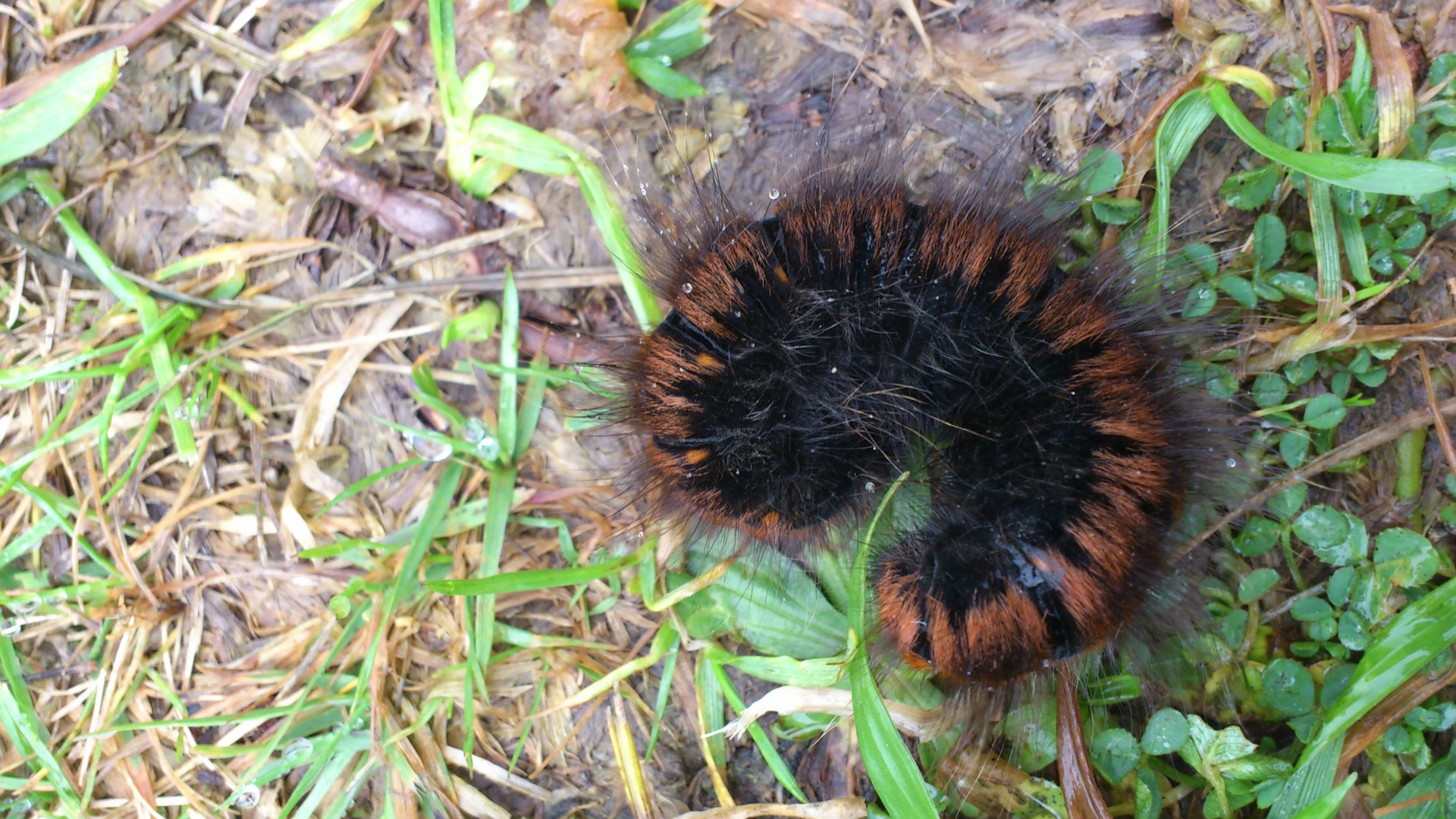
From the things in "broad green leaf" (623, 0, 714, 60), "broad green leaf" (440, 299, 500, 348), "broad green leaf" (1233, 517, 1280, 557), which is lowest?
"broad green leaf" (1233, 517, 1280, 557)

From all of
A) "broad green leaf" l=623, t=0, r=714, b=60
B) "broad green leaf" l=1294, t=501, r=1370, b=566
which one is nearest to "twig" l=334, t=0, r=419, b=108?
"broad green leaf" l=623, t=0, r=714, b=60

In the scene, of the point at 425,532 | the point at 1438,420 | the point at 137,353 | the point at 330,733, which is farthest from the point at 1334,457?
the point at 137,353

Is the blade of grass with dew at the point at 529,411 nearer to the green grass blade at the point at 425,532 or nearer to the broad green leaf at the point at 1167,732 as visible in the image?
the green grass blade at the point at 425,532

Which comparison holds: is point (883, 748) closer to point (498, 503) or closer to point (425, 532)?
point (498, 503)

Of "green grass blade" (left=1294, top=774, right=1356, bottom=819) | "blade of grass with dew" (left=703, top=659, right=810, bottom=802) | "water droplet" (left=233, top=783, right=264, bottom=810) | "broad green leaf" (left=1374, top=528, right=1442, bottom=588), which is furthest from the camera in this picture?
"water droplet" (left=233, top=783, right=264, bottom=810)

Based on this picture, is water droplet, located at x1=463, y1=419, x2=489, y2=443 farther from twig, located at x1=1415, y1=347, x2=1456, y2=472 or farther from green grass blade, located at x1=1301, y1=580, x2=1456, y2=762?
twig, located at x1=1415, y1=347, x2=1456, y2=472

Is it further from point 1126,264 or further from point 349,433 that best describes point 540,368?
point 1126,264

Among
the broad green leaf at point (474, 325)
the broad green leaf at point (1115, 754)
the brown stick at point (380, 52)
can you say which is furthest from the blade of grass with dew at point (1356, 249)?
the brown stick at point (380, 52)
